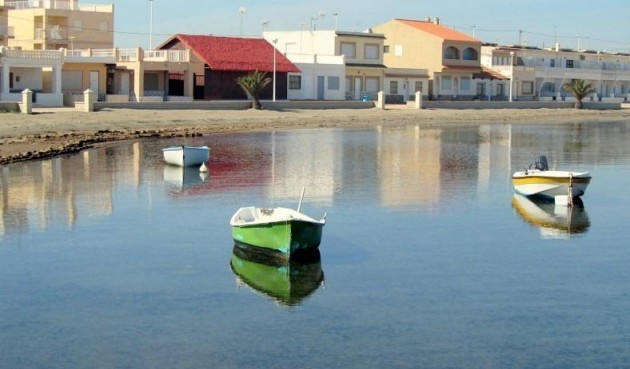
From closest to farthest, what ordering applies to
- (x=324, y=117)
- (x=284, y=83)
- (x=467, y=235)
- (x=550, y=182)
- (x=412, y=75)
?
(x=467, y=235)
(x=550, y=182)
(x=324, y=117)
(x=284, y=83)
(x=412, y=75)

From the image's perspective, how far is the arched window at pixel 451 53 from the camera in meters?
104

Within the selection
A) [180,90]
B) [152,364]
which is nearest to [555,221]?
[152,364]

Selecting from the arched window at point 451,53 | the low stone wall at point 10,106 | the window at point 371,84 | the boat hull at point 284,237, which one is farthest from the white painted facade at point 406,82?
the boat hull at point 284,237

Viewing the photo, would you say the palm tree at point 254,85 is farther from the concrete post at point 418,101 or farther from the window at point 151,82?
the concrete post at point 418,101

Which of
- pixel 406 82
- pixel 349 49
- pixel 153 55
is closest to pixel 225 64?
pixel 153 55

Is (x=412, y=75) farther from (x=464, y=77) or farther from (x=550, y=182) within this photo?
(x=550, y=182)

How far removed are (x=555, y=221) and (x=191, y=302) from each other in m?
14.1

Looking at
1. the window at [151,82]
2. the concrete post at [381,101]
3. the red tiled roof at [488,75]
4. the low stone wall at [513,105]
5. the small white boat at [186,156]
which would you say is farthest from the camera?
the red tiled roof at [488,75]

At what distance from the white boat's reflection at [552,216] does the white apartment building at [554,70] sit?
256ft

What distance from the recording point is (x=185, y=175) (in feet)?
133

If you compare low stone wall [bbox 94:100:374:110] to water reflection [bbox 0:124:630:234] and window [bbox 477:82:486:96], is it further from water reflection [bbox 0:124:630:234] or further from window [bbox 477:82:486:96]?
window [bbox 477:82:486:96]

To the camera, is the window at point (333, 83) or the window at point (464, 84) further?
the window at point (464, 84)

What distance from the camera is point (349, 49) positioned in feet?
315

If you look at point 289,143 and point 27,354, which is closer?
point 27,354
